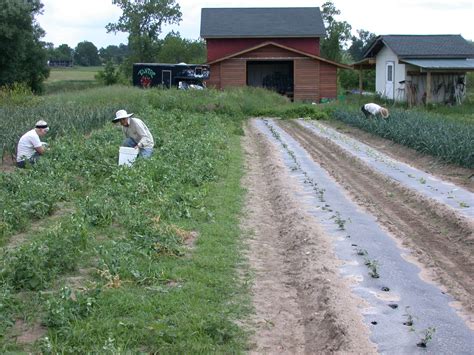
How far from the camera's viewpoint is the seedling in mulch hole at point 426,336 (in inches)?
204

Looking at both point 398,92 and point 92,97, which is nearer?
point 92,97

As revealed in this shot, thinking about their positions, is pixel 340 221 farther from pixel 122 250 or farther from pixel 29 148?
pixel 29 148

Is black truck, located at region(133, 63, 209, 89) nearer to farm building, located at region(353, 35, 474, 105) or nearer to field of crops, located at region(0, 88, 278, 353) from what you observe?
farm building, located at region(353, 35, 474, 105)

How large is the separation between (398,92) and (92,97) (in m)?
16.2

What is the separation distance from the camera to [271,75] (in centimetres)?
4525

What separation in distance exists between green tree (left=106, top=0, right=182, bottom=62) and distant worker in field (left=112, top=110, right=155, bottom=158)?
55.7 meters

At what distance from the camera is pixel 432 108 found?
31.5 meters

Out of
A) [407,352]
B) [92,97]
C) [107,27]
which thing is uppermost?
[107,27]

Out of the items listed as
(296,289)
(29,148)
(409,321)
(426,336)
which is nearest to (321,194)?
(296,289)

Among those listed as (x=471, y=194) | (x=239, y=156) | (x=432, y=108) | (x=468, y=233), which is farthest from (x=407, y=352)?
(x=432, y=108)

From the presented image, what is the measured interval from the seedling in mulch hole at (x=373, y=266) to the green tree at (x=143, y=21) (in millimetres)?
61828

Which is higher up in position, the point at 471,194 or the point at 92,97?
the point at 92,97

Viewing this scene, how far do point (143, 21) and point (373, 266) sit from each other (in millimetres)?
64129

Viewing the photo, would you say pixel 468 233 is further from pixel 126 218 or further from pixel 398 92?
pixel 398 92
